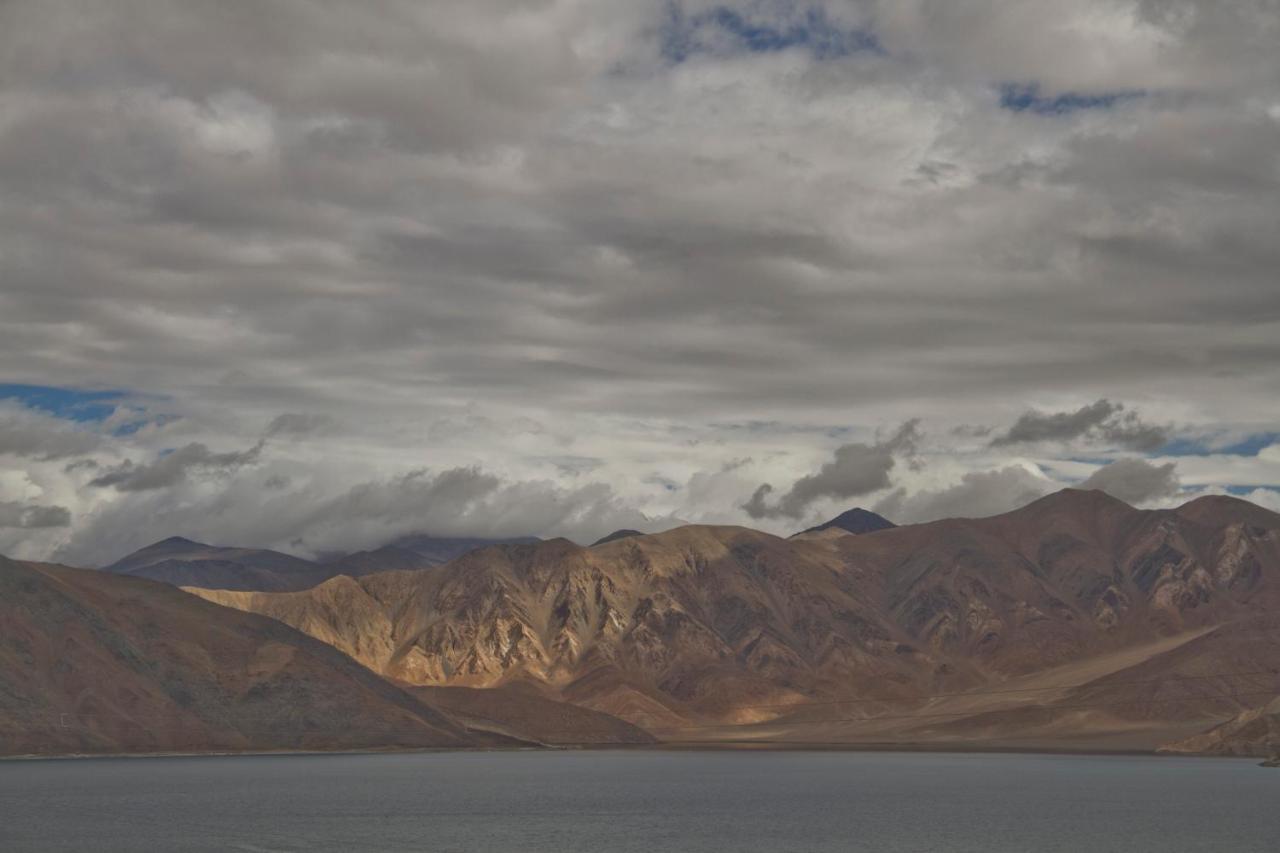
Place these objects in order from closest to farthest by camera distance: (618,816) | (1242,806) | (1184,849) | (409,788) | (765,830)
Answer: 1. (1184,849)
2. (765,830)
3. (618,816)
4. (1242,806)
5. (409,788)

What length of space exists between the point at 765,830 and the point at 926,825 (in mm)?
16483

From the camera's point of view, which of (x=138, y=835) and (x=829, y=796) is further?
(x=829, y=796)

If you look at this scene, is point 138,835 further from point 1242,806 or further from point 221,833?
point 1242,806

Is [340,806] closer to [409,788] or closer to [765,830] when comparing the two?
[409,788]

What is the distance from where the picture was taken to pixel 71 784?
198 m

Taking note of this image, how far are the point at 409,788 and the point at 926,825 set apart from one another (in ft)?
244

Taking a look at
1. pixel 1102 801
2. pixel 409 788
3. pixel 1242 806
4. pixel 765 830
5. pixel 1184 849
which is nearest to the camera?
pixel 1184 849

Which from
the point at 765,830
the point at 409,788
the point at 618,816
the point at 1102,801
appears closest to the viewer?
the point at 765,830

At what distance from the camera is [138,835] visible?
13162 cm

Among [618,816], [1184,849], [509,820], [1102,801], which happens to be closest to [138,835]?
[509,820]

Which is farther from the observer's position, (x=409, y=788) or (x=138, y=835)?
(x=409, y=788)

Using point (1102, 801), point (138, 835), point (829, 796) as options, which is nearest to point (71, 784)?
point (138, 835)

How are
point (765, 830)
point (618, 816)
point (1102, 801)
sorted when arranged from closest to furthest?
point (765, 830)
point (618, 816)
point (1102, 801)

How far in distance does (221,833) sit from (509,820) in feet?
94.5
